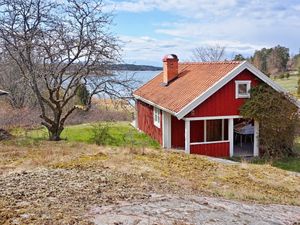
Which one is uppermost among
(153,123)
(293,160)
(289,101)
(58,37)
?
(58,37)

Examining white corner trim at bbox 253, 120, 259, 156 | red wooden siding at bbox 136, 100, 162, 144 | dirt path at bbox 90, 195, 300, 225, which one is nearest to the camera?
dirt path at bbox 90, 195, 300, 225

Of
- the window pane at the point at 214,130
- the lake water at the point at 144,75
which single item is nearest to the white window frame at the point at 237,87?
the window pane at the point at 214,130

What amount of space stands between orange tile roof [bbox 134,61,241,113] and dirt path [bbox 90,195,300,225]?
33.9ft

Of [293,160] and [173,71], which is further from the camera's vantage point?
[173,71]

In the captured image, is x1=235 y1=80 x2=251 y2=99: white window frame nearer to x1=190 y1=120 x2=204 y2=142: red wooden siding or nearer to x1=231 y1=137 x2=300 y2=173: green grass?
x1=190 y1=120 x2=204 y2=142: red wooden siding

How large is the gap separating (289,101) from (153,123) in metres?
7.37

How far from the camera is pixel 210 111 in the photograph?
1770 centimetres

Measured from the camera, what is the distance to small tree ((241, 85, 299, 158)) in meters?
17.5

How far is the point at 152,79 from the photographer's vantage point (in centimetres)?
2516

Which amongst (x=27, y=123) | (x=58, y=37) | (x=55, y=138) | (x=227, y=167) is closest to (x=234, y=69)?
(x=227, y=167)

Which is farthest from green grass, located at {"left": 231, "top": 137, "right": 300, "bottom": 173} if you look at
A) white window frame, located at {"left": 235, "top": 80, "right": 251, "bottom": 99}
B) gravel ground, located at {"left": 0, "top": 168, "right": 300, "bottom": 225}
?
gravel ground, located at {"left": 0, "top": 168, "right": 300, "bottom": 225}

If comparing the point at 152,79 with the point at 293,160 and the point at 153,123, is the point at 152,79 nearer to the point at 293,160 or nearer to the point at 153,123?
the point at 153,123

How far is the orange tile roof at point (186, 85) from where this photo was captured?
57.9 feet

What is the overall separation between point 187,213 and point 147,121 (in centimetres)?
1672
